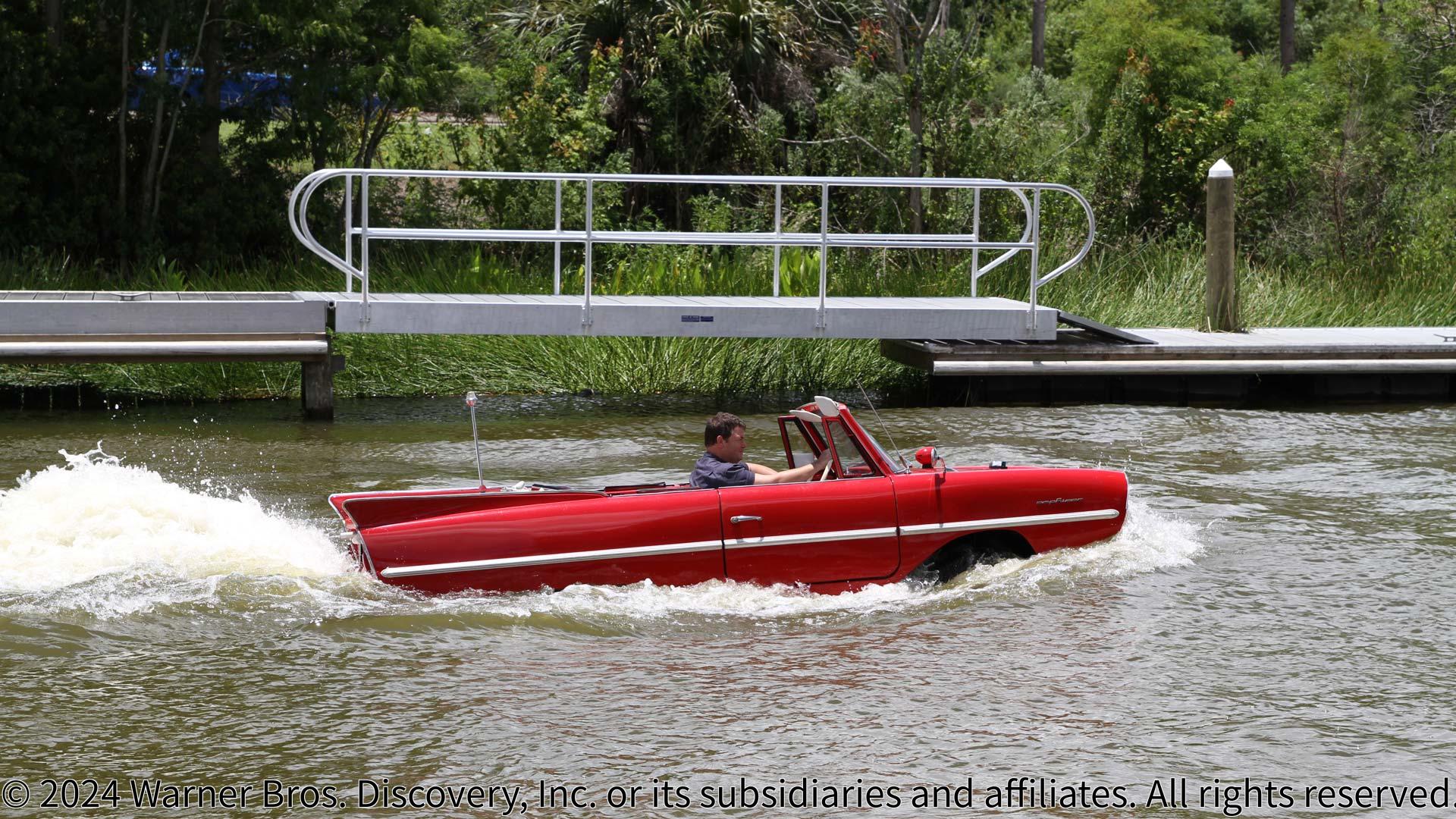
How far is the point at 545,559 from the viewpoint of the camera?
812 centimetres

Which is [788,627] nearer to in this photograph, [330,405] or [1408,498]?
[1408,498]

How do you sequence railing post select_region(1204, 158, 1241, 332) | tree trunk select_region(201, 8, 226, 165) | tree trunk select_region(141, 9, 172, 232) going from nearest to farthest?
1. railing post select_region(1204, 158, 1241, 332)
2. tree trunk select_region(141, 9, 172, 232)
3. tree trunk select_region(201, 8, 226, 165)

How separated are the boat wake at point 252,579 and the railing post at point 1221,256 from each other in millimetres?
8256

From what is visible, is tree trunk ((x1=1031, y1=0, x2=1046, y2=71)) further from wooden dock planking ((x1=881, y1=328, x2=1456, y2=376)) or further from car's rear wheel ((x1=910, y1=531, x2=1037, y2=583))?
car's rear wheel ((x1=910, y1=531, x2=1037, y2=583))

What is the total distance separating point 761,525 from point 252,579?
266 centimetres

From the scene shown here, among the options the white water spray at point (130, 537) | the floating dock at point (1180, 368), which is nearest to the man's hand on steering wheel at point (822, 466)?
the white water spray at point (130, 537)

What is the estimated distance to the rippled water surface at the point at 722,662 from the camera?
625cm

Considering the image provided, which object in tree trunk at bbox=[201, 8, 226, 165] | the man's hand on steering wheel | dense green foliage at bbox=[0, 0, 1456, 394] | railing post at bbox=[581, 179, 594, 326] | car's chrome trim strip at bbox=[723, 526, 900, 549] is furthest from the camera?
tree trunk at bbox=[201, 8, 226, 165]

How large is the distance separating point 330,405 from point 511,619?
7.32 metres

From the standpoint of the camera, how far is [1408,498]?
1111 centimetres

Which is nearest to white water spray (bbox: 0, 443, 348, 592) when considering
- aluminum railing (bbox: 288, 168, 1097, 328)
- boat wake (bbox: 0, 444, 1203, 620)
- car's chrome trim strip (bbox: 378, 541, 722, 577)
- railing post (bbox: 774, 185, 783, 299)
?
boat wake (bbox: 0, 444, 1203, 620)

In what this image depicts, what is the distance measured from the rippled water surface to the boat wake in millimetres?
18

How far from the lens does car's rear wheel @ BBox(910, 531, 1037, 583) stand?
8773 millimetres

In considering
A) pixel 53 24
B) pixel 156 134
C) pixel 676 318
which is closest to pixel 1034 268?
pixel 676 318
